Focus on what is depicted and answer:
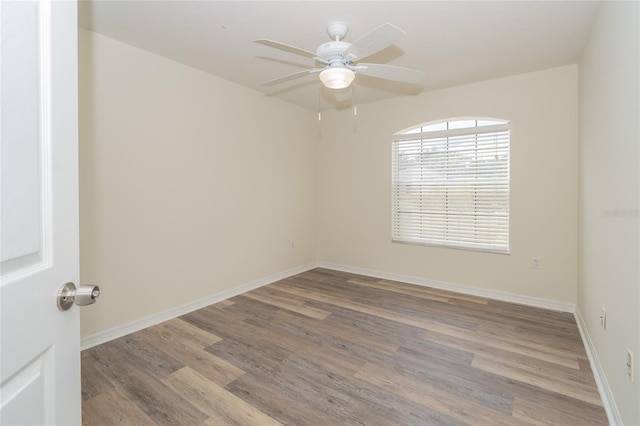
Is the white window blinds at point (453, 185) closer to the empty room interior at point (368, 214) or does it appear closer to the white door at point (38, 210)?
the empty room interior at point (368, 214)

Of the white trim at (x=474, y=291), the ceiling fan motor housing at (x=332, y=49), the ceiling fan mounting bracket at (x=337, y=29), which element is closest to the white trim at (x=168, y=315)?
the white trim at (x=474, y=291)

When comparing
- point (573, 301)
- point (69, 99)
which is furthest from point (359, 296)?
point (69, 99)

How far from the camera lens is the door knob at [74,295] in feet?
2.44

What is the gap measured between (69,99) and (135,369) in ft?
6.96

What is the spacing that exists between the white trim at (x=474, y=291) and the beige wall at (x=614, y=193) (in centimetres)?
74

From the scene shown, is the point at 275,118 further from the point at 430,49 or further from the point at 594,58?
the point at 594,58

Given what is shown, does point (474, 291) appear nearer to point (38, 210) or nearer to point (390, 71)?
point (390, 71)

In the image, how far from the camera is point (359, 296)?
3721 mm

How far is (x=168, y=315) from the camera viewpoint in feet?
10.0

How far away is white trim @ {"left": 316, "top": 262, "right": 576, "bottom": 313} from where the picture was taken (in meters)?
3.29

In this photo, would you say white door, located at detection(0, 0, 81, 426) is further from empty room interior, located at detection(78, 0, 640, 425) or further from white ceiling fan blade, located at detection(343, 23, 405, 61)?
white ceiling fan blade, located at detection(343, 23, 405, 61)

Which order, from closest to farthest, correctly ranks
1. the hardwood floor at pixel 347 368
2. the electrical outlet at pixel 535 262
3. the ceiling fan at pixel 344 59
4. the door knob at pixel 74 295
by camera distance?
the door knob at pixel 74 295 < the hardwood floor at pixel 347 368 < the ceiling fan at pixel 344 59 < the electrical outlet at pixel 535 262

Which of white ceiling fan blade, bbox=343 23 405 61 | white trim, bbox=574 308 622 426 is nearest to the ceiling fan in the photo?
white ceiling fan blade, bbox=343 23 405 61

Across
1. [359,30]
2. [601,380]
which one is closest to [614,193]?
[601,380]
